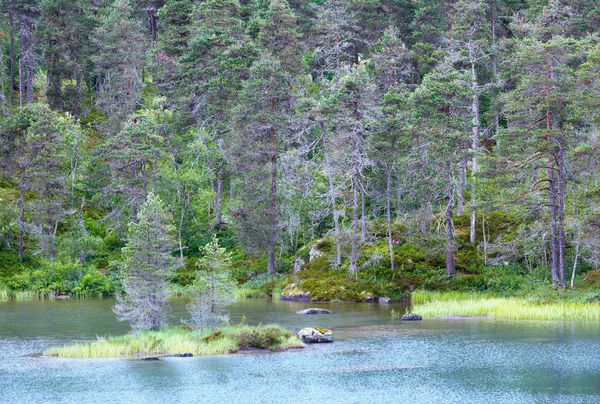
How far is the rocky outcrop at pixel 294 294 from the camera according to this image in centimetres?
5384

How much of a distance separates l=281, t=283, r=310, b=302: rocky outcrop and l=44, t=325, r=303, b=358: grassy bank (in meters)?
19.4

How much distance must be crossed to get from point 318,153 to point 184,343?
33419 mm

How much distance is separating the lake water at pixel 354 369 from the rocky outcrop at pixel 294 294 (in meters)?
13.7

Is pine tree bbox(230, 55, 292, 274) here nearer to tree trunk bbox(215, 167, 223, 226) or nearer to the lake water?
tree trunk bbox(215, 167, 223, 226)

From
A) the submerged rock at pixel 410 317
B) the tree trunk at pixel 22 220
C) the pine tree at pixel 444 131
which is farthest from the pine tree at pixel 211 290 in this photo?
the tree trunk at pixel 22 220

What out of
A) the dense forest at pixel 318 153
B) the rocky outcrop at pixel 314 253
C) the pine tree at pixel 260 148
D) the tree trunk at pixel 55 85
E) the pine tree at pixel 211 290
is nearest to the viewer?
the pine tree at pixel 211 290

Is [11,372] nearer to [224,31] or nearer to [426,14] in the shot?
[224,31]

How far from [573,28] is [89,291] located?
50450 mm

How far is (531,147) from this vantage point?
47031mm

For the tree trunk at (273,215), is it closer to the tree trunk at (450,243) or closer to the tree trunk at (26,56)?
the tree trunk at (450,243)

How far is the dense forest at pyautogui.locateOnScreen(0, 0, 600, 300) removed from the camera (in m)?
48.7

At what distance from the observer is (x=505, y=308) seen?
140 feet

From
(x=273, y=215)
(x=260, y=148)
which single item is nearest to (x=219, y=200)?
(x=273, y=215)

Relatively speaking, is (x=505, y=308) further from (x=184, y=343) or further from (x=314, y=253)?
(x=184, y=343)
